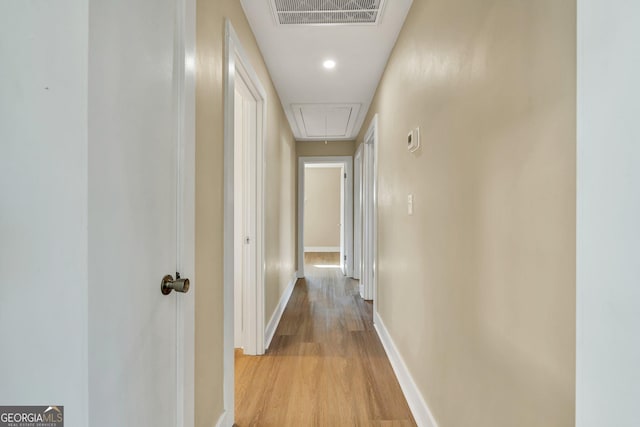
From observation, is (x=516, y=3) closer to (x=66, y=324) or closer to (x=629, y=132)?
(x=629, y=132)

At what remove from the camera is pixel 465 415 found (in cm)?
117

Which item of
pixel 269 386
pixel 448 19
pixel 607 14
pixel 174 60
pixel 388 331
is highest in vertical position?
pixel 448 19

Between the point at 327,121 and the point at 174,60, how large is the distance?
3507mm

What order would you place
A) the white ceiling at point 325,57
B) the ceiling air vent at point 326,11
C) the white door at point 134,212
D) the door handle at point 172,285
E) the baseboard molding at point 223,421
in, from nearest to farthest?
the white door at point 134,212, the door handle at point 172,285, the baseboard molding at point 223,421, the ceiling air vent at point 326,11, the white ceiling at point 325,57

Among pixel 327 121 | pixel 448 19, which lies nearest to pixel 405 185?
pixel 448 19

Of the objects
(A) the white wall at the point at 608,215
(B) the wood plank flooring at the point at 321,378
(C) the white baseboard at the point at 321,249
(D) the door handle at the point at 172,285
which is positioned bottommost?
(B) the wood plank flooring at the point at 321,378

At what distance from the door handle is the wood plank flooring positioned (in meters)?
1.20

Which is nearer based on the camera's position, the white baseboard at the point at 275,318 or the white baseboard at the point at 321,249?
the white baseboard at the point at 275,318

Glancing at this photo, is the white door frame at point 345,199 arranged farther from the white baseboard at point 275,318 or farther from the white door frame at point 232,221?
the white door frame at point 232,221

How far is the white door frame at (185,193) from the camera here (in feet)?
3.26

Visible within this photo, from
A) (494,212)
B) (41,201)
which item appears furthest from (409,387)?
(41,201)

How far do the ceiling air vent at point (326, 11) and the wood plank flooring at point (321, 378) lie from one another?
2.43m

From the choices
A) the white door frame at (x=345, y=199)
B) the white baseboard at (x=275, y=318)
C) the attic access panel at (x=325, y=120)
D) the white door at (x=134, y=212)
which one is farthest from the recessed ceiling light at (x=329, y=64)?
the white door frame at (x=345, y=199)

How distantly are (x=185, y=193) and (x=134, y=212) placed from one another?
270 mm
